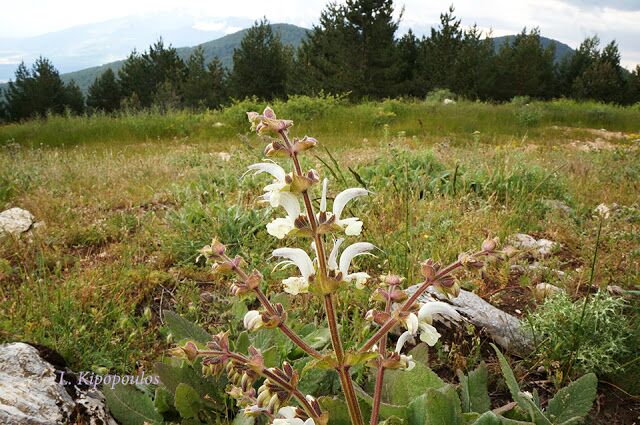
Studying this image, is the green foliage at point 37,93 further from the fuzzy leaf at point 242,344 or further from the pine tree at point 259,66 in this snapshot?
the fuzzy leaf at point 242,344

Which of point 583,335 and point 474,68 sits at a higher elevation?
point 474,68

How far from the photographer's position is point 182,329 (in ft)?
5.80

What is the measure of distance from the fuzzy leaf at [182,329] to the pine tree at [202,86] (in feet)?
147

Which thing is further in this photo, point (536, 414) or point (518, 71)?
point (518, 71)

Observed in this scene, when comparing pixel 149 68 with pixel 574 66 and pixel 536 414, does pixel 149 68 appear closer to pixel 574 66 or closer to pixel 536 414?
pixel 574 66

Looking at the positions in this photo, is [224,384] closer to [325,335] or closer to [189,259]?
[325,335]

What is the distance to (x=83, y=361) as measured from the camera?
2066 millimetres

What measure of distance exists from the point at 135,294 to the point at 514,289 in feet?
7.02

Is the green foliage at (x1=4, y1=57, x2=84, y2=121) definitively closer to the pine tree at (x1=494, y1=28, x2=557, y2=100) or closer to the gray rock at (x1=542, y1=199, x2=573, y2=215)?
the pine tree at (x1=494, y1=28, x2=557, y2=100)

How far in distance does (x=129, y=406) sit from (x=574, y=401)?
4.78ft

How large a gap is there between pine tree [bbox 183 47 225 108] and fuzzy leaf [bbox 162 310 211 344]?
44656mm

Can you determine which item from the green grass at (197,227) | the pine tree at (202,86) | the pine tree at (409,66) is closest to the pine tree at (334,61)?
the pine tree at (409,66)

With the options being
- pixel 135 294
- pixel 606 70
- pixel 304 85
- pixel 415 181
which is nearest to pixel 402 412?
pixel 135 294

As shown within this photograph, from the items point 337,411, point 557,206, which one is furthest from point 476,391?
point 557,206
